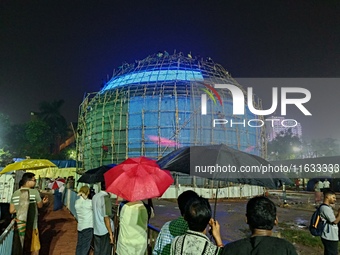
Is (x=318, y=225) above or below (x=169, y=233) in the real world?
below

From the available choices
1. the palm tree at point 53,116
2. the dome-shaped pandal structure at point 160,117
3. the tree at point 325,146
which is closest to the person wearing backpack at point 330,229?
the dome-shaped pandal structure at point 160,117

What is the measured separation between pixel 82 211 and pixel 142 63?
30900 millimetres

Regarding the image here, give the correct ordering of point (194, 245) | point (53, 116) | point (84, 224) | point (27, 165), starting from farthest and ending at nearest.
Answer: point (53, 116) → point (27, 165) → point (84, 224) → point (194, 245)

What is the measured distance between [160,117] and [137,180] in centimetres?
2441

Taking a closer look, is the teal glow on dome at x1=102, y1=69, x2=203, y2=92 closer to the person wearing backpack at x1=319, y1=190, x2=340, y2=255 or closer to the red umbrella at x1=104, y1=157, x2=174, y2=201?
the person wearing backpack at x1=319, y1=190, x2=340, y2=255

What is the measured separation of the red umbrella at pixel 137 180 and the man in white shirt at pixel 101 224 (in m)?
1.06

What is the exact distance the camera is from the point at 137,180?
4.55 meters

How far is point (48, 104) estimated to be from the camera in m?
61.6

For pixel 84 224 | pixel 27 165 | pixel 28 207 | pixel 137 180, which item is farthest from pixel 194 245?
pixel 27 165

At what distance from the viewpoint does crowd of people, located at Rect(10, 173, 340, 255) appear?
8.28ft

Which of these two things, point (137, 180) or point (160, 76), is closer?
point (137, 180)

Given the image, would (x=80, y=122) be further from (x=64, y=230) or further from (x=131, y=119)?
(x=64, y=230)

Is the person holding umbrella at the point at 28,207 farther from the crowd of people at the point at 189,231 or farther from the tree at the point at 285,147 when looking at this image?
the tree at the point at 285,147

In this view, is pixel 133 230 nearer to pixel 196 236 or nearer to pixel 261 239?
pixel 196 236
